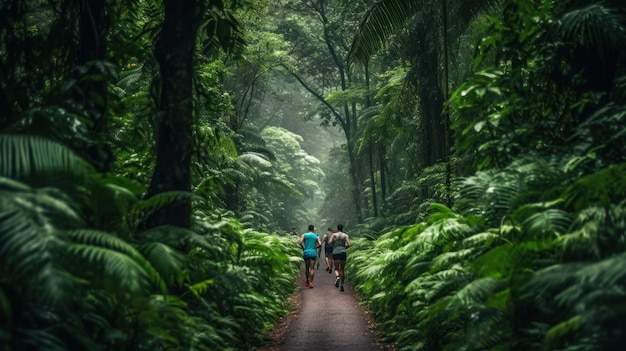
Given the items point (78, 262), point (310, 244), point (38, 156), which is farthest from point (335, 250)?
point (38, 156)

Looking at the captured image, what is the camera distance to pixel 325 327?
10.2 meters

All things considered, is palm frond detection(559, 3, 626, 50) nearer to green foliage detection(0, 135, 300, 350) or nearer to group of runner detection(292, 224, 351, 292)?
green foliage detection(0, 135, 300, 350)

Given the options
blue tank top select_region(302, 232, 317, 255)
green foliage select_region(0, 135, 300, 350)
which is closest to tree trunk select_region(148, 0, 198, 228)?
green foliage select_region(0, 135, 300, 350)

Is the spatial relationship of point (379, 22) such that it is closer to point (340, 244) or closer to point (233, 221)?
point (233, 221)

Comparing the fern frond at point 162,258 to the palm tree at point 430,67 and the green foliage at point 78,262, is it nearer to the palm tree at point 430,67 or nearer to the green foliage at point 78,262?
the green foliage at point 78,262

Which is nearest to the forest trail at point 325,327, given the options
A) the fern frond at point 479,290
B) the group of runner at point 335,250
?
the group of runner at point 335,250

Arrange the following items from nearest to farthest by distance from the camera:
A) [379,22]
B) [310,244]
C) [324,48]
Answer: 1. [379,22]
2. [310,244]
3. [324,48]

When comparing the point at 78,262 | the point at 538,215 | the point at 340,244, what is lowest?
the point at 78,262

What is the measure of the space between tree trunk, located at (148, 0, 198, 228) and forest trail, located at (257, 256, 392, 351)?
287 centimetres

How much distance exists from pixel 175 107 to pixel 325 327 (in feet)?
16.1

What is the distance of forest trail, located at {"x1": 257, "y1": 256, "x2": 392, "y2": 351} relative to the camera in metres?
8.65

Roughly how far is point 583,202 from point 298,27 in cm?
2685

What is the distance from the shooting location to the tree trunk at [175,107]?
7125 millimetres

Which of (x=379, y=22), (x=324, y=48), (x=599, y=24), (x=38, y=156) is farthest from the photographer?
(x=324, y=48)
